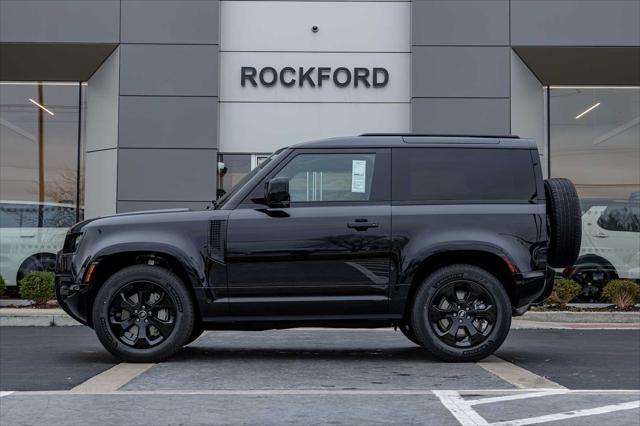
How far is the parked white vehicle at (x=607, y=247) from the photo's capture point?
14.9 metres

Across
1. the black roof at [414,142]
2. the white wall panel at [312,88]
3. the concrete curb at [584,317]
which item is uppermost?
the white wall panel at [312,88]

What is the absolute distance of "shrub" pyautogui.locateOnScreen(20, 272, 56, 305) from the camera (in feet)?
45.3

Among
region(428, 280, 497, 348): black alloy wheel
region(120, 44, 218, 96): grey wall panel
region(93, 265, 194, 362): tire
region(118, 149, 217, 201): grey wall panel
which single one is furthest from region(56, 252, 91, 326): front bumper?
region(120, 44, 218, 96): grey wall panel

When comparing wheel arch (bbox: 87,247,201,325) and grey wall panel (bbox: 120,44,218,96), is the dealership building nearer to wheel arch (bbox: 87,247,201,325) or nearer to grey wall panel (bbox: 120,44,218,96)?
grey wall panel (bbox: 120,44,218,96)

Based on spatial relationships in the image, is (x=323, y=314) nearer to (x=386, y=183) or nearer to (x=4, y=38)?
(x=386, y=183)

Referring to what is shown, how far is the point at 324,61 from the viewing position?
15.1 meters

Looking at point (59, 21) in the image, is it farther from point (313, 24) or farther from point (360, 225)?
point (360, 225)

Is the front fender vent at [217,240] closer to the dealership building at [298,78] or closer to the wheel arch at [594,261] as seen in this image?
the dealership building at [298,78]

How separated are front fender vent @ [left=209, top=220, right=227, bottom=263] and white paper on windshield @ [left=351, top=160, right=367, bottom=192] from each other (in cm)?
118

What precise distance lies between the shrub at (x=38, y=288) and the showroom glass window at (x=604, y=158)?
887cm

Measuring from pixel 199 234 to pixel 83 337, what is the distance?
3735 millimetres

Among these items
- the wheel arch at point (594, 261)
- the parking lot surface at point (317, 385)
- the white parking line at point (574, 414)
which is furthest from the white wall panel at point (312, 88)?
the white parking line at point (574, 414)

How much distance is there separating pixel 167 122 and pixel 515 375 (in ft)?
31.1

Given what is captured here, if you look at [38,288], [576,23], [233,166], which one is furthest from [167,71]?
[576,23]
